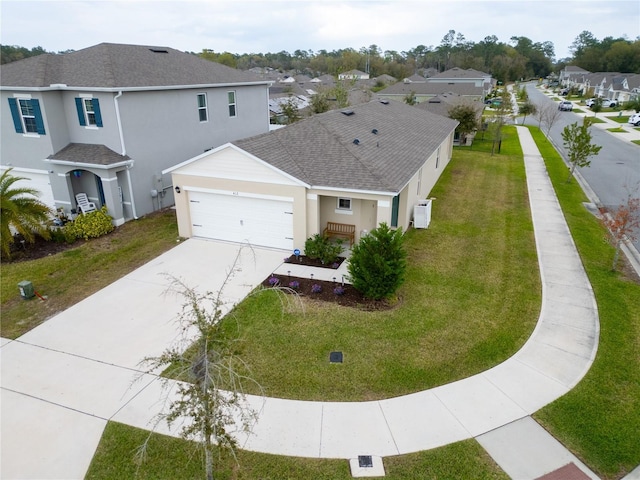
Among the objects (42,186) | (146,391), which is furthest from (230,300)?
(42,186)

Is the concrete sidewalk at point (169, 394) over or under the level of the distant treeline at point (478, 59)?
under

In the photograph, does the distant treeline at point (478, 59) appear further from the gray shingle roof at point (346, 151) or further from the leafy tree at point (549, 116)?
the gray shingle roof at point (346, 151)

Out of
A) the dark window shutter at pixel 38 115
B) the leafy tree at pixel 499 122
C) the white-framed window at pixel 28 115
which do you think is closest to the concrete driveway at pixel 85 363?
the dark window shutter at pixel 38 115

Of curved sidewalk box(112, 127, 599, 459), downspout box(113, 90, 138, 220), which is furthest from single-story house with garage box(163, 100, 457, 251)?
curved sidewalk box(112, 127, 599, 459)

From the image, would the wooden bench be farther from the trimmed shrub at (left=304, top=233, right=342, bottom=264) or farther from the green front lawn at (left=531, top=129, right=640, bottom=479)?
the green front lawn at (left=531, top=129, right=640, bottom=479)

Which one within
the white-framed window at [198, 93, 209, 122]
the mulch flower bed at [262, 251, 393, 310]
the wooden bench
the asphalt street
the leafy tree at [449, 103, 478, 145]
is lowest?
the mulch flower bed at [262, 251, 393, 310]

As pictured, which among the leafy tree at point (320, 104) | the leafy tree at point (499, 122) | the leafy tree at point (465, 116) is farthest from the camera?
the leafy tree at point (320, 104)

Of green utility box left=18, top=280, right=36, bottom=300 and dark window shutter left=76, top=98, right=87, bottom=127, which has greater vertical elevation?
dark window shutter left=76, top=98, right=87, bottom=127

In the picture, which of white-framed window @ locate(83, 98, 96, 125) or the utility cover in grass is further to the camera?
white-framed window @ locate(83, 98, 96, 125)
